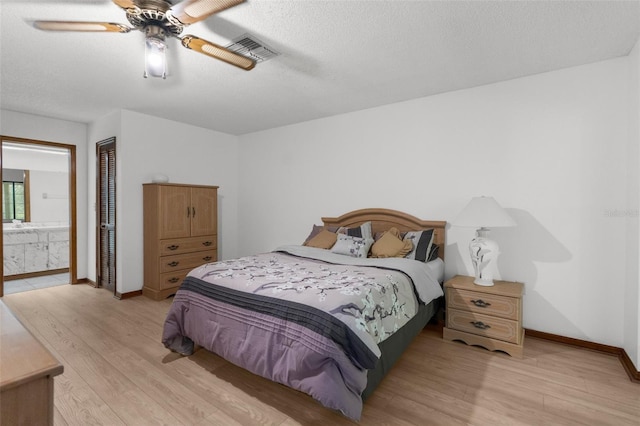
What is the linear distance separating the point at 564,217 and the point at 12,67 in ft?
17.0

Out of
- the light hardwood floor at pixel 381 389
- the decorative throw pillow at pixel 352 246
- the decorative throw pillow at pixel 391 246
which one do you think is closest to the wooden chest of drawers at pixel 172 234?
the light hardwood floor at pixel 381 389

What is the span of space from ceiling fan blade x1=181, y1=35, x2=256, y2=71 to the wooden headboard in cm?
226

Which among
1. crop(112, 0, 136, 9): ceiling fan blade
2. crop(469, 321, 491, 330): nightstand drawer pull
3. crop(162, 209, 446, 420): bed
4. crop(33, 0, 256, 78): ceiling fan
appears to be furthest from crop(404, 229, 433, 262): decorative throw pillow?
crop(112, 0, 136, 9): ceiling fan blade

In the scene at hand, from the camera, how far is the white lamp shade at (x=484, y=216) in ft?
8.56

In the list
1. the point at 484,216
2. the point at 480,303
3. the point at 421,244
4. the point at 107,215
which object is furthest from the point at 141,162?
the point at 480,303

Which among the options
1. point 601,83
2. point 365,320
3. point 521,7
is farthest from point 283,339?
point 601,83

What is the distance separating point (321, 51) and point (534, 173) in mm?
2265

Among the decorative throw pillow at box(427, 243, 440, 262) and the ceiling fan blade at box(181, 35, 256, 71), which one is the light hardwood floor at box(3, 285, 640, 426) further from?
the ceiling fan blade at box(181, 35, 256, 71)

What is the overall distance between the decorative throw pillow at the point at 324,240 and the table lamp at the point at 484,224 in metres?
1.40

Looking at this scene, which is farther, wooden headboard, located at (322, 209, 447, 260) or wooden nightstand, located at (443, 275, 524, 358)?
wooden headboard, located at (322, 209, 447, 260)

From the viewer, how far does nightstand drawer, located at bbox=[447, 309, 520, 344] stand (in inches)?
99.8

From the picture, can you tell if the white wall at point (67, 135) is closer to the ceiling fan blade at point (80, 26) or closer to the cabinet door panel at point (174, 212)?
the cabinet door panel at point (174, 212)

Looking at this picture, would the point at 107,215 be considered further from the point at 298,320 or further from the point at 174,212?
the point at 298,320

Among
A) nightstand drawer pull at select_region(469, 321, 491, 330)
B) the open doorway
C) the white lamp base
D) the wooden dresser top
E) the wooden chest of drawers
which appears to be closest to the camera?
the wooden dresser top
